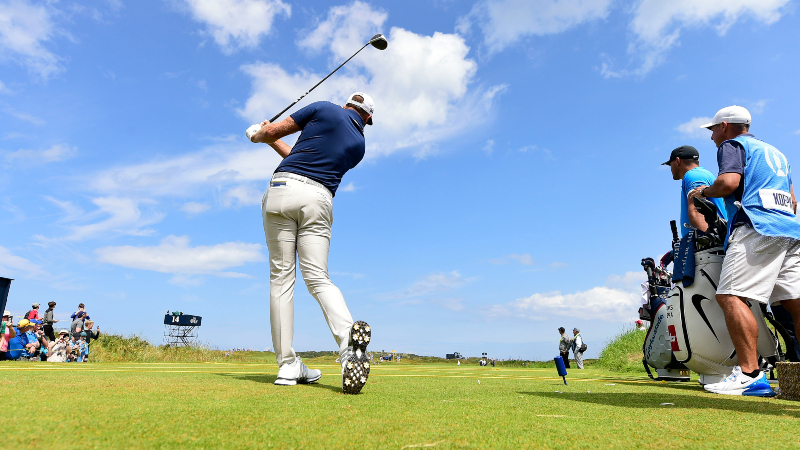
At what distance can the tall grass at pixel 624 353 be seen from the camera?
12.5 meters

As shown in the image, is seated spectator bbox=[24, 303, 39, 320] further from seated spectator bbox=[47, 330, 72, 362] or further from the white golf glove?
the white golf glove

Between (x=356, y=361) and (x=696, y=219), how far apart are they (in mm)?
3486

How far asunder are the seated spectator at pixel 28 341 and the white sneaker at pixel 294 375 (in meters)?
15.0

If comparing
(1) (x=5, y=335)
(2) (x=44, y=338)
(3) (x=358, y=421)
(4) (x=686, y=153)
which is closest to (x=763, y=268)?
(4) (x=686, y=153)

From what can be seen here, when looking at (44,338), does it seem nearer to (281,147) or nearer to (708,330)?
(281,147)

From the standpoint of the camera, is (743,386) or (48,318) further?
(48,318)

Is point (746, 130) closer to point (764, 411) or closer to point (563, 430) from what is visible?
point (764, 411)

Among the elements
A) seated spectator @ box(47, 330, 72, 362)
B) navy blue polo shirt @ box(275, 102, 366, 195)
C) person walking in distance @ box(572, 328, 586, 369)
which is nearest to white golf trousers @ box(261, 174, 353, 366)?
navy blue polo shirt @ box(275, 102, 366, 195)

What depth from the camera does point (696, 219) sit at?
14.8ft

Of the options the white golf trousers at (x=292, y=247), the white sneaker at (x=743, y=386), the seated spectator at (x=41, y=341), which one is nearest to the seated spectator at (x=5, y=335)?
the seated spectator at (x=41, y=341)

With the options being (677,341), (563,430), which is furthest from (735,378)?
(563,430)

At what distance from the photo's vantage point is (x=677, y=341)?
470 cm

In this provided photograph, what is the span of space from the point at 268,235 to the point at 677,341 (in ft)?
13.1

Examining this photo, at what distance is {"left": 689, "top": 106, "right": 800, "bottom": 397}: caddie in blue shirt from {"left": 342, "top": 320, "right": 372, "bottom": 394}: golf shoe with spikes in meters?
2.86
